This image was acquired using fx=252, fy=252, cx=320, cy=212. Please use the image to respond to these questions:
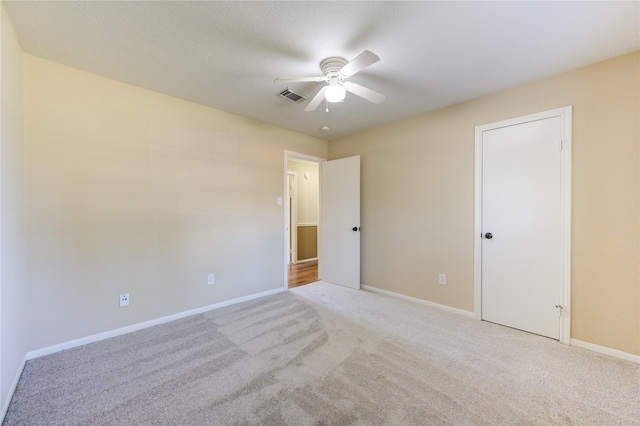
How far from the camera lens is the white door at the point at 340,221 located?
3869mm

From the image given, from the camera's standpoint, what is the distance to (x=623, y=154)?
2.00 meters

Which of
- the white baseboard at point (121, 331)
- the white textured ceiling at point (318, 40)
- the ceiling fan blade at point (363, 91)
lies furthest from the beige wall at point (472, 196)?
Result: the white baseboard at point (121, 331)

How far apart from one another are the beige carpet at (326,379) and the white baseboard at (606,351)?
0.07 m

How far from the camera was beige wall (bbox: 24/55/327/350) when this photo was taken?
2061 mm


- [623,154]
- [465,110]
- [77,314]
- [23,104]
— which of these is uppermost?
[465,110]

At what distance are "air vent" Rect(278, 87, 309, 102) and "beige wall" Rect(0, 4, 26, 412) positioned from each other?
186 centimetres

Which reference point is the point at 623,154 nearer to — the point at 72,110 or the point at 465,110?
the point at 465,110

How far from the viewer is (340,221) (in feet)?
13.3

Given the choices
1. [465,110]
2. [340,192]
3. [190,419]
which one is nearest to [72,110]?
Answer: [190,419]

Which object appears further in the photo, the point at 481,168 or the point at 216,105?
the point at 216,105

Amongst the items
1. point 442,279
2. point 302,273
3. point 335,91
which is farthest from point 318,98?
point 302,273

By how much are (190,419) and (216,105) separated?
2.91 m

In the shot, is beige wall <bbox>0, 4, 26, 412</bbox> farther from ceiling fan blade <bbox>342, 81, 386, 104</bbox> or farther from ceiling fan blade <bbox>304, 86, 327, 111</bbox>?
ceiling fan blade <bbox>342, 81, 386, 104</bbox>

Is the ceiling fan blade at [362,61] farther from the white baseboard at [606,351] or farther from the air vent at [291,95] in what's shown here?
the white baseboard at [606,351]
